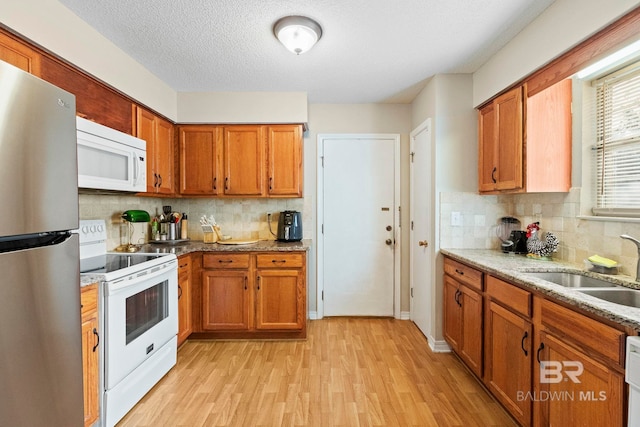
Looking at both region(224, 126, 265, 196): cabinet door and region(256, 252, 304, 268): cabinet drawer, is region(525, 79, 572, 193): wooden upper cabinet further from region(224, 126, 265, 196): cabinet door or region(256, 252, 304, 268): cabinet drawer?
region(224, 126, 265, 196): cabinet door

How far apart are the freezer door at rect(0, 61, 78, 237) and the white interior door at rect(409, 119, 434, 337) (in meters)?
2.54

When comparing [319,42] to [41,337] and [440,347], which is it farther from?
[440,347]

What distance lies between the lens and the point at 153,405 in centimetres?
201

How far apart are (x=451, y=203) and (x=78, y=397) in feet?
8.92

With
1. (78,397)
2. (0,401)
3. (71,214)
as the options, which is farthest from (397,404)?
(71,214)

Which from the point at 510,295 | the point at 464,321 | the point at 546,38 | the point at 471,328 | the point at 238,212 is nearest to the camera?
the point at 510,295

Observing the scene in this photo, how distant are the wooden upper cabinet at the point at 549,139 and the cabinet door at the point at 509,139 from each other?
6 cm

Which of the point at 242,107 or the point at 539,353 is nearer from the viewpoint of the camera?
the point at 539,353

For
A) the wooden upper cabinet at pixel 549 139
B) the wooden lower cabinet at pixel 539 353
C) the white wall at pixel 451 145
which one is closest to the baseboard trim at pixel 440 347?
the white wall at pixel 451 145

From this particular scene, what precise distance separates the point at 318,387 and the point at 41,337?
168 centimetres

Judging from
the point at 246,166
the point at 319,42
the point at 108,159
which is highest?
the point at 319,42

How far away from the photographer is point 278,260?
292 centimetres

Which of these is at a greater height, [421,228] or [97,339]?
[421,228]

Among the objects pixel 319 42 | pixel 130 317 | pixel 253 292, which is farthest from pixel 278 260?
pixel 319 42
